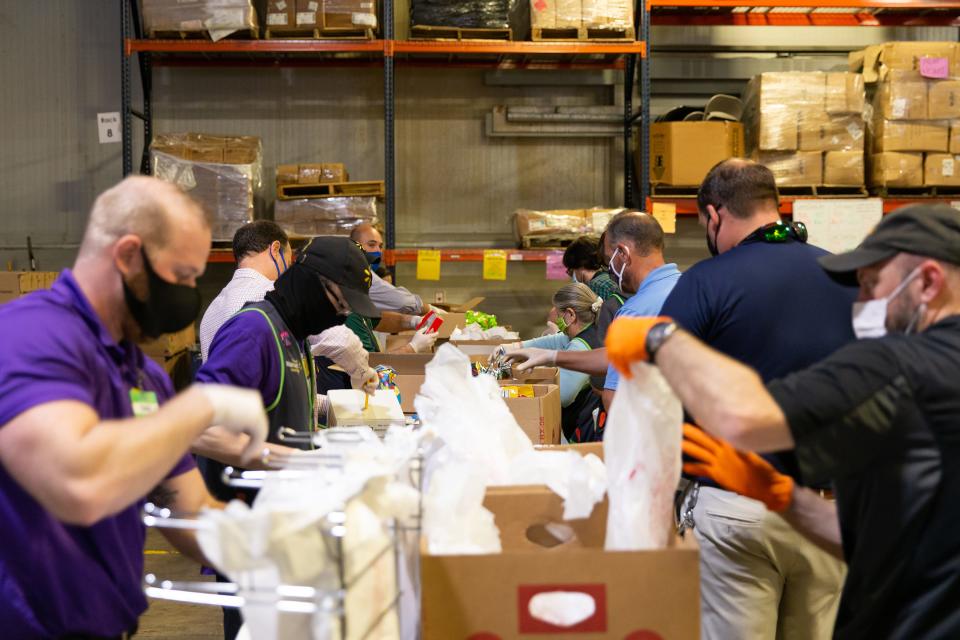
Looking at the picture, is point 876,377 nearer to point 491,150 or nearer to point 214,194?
point 214,194

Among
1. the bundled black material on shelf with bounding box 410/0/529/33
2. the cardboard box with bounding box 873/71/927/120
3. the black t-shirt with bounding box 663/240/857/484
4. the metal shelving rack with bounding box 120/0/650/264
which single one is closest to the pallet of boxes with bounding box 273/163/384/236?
the metal shelving rack with bounding box 120/0/650/264

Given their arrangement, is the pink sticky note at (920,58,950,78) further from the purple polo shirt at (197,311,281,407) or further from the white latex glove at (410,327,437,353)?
the purple polo shirt at (197,311,281,407)

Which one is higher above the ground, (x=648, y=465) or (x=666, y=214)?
(x=666, y=214)

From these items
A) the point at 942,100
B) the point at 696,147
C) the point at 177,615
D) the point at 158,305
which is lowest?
the point at 177,615

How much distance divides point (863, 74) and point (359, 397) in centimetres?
590

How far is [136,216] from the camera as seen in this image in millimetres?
1632

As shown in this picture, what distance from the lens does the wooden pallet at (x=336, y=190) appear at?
7684mm

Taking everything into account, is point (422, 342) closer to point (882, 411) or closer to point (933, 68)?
point (882, 411)

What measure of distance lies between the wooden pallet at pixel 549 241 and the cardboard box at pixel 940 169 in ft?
9.01

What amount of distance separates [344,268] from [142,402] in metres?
1.18

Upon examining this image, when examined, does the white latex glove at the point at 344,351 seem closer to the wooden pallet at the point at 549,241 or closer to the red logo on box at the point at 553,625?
the red logo on box at the point at 553,625

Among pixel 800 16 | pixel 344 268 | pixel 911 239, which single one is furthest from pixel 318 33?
pixel 911 239

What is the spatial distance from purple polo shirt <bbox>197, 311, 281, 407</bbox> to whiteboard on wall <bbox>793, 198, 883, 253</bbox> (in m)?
5.72

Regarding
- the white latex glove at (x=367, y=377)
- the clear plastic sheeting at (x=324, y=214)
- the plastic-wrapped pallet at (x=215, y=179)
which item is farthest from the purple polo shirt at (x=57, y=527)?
the clear plastic sheeting at (x=324, y=214)
